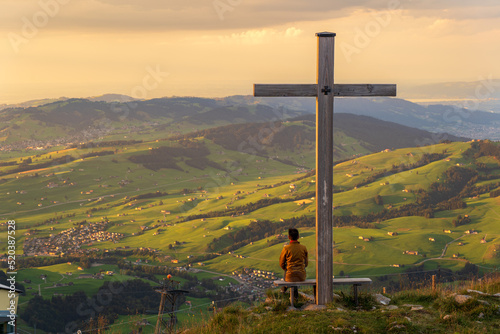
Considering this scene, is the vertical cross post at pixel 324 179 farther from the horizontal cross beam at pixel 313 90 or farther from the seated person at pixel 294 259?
the seated person at pixel 294 259

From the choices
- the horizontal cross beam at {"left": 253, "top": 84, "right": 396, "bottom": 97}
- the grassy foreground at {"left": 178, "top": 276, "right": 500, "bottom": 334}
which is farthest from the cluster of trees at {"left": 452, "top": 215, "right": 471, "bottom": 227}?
the horizontal cross beam at {"left": 253, "top": 84, "right": 396, "bottom": 97}

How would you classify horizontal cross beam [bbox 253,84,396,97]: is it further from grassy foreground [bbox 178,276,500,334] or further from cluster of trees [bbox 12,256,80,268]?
cluster of trees [bbox 12,256,80,268]

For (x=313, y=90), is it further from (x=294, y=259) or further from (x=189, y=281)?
(x=189, y=281)

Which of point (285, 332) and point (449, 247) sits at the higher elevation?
point (285, 332)

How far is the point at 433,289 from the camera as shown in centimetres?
1483

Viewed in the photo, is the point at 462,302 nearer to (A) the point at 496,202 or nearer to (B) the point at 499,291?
(B) the point at 499,291

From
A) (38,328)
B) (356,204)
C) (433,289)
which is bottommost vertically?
(38,328)

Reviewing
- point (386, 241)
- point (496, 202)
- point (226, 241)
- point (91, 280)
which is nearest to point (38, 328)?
point (91, 280)

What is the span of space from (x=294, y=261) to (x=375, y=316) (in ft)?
9.39

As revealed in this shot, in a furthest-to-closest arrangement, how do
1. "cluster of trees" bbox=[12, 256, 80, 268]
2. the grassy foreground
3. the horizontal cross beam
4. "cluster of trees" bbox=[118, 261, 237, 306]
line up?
"cluster of trees" bbox=[12, 256, 80, 268]
"cluster of trees" bbox=[118, 261, 237, 306]
the horizontal cross beam
the grassy foreground

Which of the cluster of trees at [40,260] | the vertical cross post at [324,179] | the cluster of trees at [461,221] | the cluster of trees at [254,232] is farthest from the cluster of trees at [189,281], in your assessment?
the vertical cross post at [324,179]

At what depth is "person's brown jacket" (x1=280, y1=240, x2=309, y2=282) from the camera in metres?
13.8

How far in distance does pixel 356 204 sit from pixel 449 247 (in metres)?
53.0

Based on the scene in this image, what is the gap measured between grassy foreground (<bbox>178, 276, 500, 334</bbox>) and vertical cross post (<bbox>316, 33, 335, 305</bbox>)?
2.51 ft
